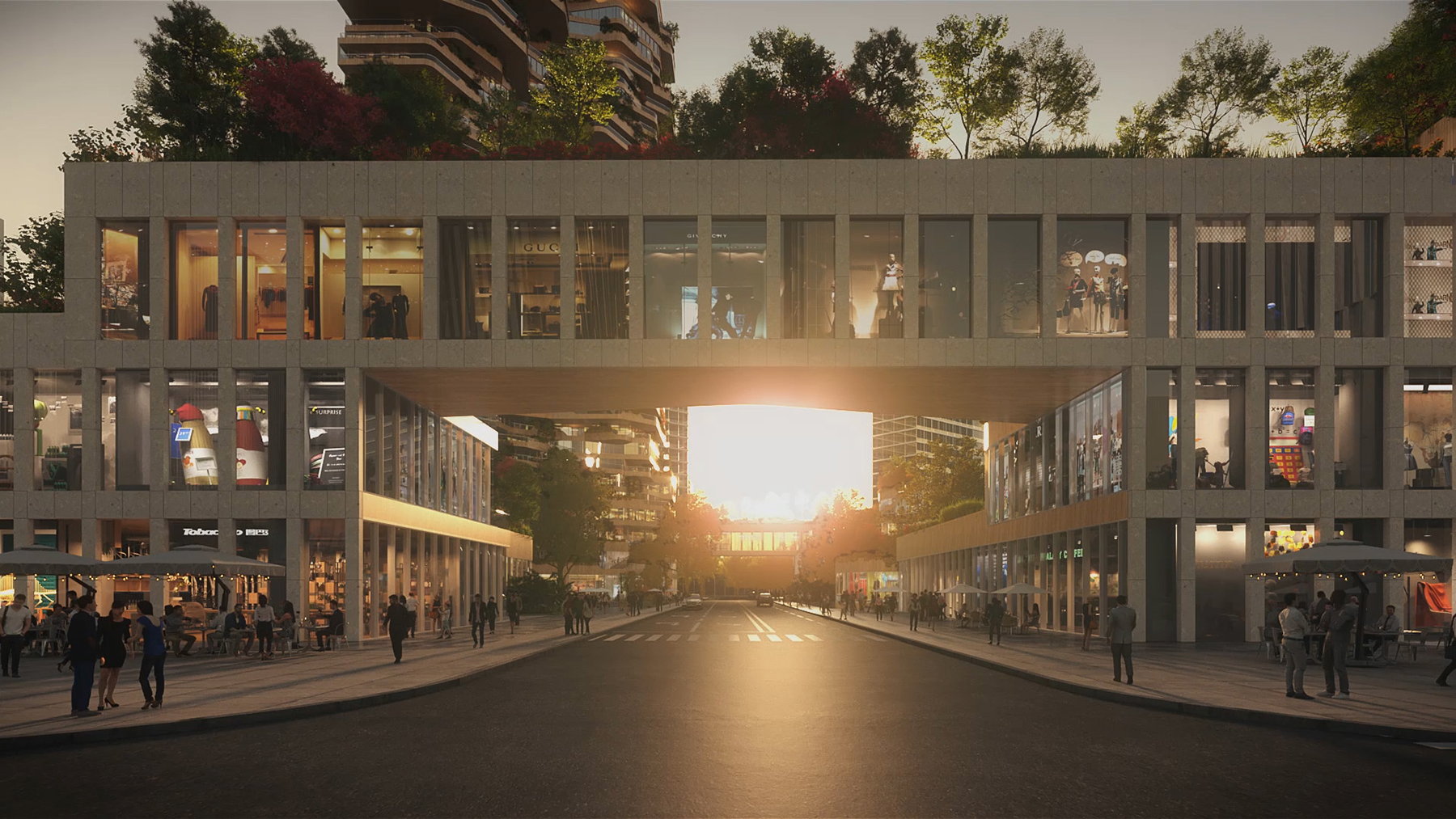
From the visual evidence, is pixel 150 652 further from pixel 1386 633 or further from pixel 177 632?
pixel 1386 633

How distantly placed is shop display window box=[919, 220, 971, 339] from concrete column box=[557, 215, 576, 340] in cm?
1117

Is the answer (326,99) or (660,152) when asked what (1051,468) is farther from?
(326,99)

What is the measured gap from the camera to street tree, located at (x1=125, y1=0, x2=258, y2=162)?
157ft

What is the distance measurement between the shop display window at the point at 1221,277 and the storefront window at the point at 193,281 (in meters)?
31.5

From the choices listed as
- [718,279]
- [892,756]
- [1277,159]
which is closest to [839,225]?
[718,279]

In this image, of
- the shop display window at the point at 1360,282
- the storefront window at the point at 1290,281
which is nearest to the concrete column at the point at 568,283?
the storefront window at the point at 1290,281

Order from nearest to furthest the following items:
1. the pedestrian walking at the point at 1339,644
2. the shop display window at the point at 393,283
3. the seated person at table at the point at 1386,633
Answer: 1. the pedestrian walking at the point at 1339,644
2. the seated person at table at the point at 1386,633
3. the shop display window at the point at 393,283

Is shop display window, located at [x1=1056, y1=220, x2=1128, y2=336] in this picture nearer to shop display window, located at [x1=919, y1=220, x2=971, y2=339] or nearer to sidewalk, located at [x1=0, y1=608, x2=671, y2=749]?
shop display window, located at [x1=919, y1=220, x2=971, y2=339]

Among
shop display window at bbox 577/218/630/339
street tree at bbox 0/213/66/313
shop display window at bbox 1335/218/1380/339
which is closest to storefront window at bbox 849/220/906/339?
shop display window at bbox 577/218/630/339

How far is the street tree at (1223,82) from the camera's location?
2046 inches

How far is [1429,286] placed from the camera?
40.4 m

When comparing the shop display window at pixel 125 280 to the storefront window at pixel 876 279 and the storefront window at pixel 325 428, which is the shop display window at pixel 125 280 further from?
the storefront window at pixel 876 279

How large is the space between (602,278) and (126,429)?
15893 mm

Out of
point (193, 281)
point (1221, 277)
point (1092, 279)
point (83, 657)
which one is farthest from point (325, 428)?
point (1221, 277)
